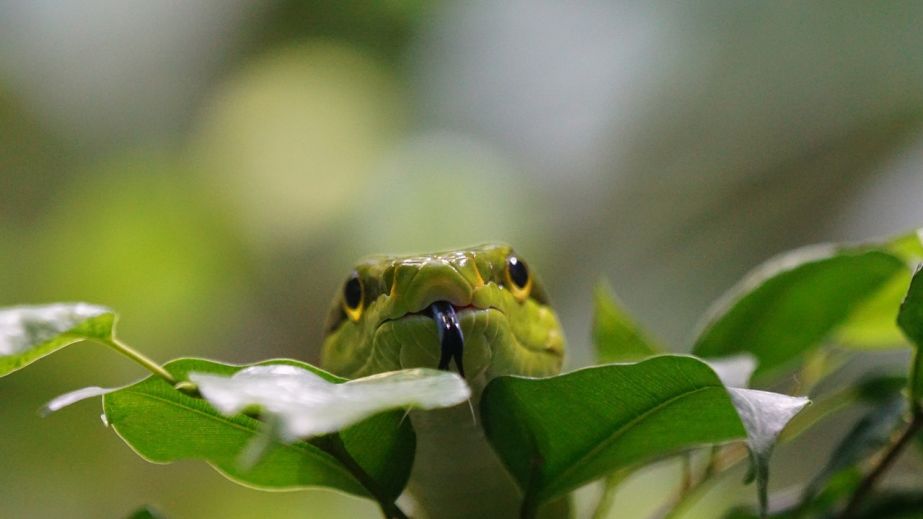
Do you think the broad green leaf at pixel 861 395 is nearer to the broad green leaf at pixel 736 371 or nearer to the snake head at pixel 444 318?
the broad green leaf at pixel 736 371

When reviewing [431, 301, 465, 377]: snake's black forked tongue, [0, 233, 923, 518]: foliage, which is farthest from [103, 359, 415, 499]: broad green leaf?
[431, 301, 465, 377]: snake's black forked tongue

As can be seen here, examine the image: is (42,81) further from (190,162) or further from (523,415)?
(523,415)

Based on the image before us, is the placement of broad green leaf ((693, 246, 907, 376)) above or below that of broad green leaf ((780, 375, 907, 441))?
above

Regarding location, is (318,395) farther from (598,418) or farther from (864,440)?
(864,440)

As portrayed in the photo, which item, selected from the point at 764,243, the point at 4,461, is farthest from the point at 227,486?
the point at 764,243

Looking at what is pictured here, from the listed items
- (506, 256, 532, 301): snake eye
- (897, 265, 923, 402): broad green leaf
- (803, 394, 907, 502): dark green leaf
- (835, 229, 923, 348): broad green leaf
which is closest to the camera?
(897, 265, 923, 402): broad green leaf

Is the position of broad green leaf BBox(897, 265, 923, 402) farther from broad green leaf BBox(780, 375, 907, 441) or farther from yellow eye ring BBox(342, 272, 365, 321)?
yellow eye ring BBox(342, 272, 365, 321)

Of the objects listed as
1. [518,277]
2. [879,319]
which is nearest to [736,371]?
[518,277]
